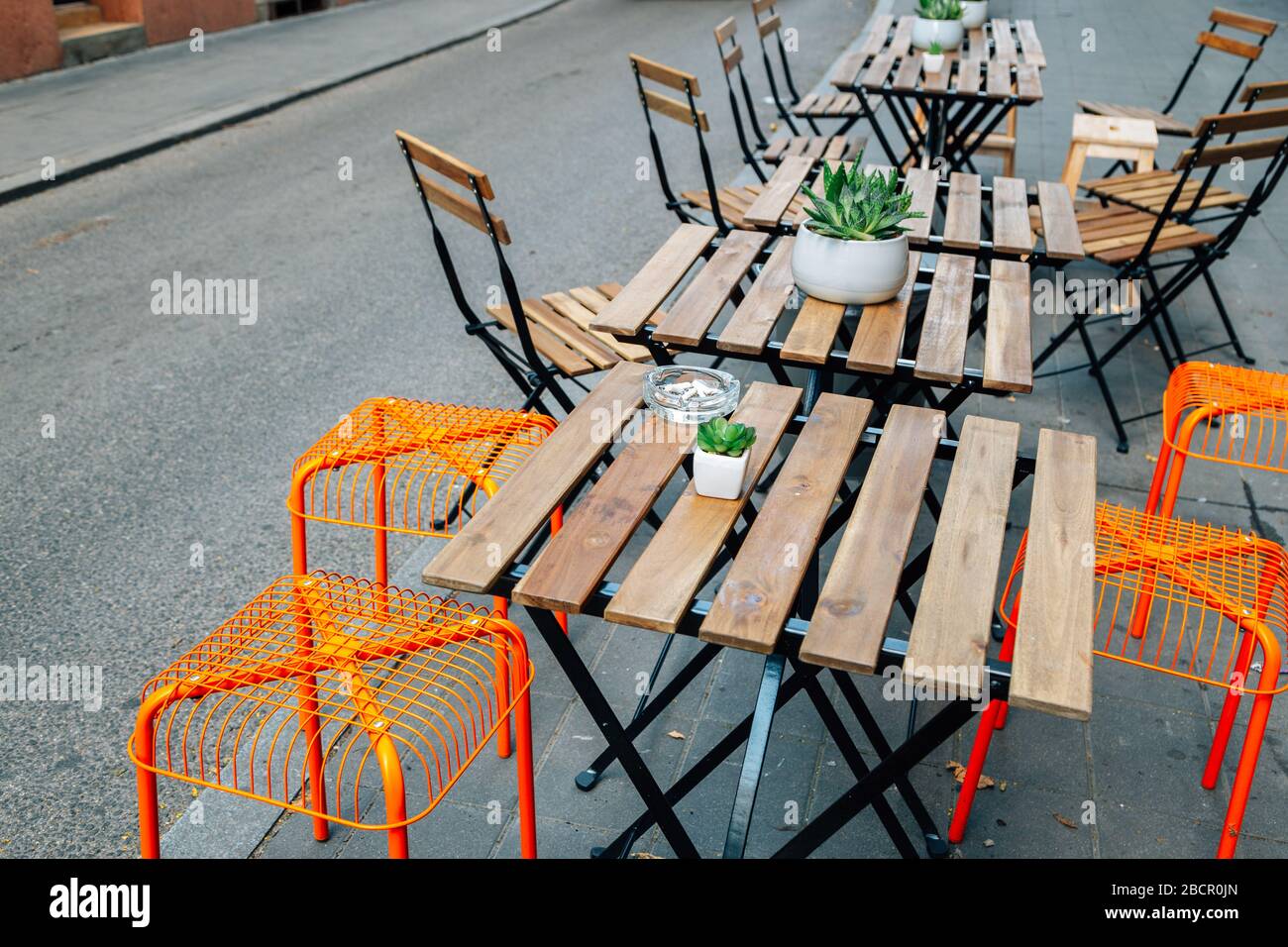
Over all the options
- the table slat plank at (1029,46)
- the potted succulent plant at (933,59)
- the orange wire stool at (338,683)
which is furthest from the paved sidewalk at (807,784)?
the table slat plank at (1029,46)

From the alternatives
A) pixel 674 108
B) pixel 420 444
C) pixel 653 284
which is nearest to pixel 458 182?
pixel 653 284

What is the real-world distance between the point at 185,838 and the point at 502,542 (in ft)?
3.98

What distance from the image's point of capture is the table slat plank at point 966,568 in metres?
1.88

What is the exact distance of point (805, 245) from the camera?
3.14 metres

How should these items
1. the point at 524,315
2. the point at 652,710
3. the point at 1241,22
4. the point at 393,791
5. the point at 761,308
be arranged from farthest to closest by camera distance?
1. the point at 1241,22
2. the point at 524,315
3. the point at 761,308
4. the point at 652,710
5. the point at 393,791

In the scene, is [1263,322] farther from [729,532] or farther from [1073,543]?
[729,532]

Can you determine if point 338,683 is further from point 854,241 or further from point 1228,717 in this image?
point 1228,717

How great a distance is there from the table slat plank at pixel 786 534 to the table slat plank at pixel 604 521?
0.23 metres

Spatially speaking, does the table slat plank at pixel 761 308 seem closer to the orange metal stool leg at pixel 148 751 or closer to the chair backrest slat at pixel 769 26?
the orange metal stool leg at pixel 148 751

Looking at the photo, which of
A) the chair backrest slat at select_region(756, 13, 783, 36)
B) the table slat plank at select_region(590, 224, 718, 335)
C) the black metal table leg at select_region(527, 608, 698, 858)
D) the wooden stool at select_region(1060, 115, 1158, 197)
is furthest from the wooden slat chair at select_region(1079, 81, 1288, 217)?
the black metal table leg at select_region(527, 608, 698, 858)

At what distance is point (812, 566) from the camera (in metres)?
2.67

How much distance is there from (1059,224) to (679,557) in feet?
8.51

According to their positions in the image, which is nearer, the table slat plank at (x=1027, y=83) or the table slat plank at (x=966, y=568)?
the table slat plank at (x=966, y=568)
